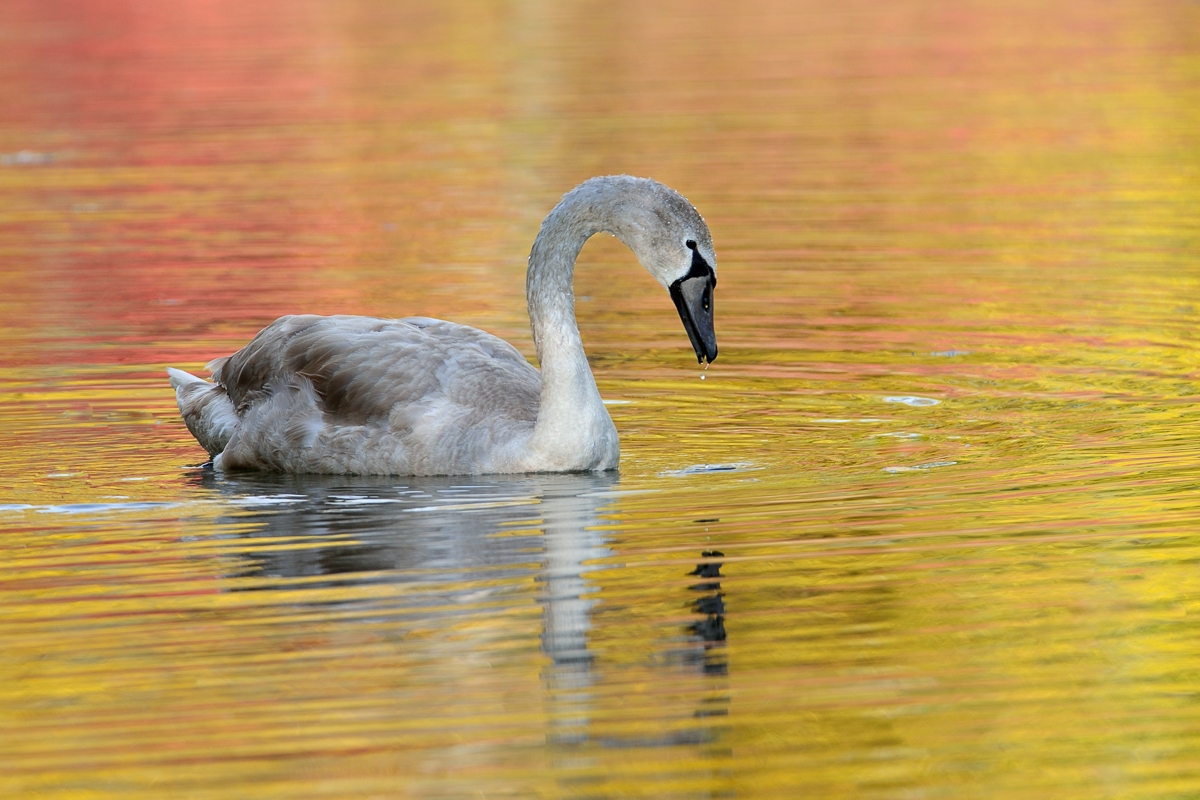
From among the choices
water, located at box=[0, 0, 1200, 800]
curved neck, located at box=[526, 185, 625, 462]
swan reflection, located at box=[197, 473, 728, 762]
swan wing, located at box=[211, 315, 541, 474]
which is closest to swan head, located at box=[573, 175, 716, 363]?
curved neck, located at box=[526, 185, 625, 462]

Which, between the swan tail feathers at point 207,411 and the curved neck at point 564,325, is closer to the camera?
the curved neck at point 564,325

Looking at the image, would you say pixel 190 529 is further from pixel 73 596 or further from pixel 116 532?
pixel 73 596

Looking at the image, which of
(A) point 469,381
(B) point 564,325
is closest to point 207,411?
(A) point 469,381

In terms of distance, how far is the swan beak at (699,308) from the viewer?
1035 centimetres

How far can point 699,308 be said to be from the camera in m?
10.4

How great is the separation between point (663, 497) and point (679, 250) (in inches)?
50.8

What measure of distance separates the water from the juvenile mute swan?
0.22 meters

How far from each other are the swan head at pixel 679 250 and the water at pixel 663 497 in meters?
0.84

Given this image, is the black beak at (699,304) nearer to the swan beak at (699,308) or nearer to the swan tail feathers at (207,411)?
the swan beak at (699,308)

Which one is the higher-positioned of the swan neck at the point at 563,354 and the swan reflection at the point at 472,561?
the swan neck at the point at 563,354

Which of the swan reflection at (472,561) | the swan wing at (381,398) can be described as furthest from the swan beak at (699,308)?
the swan wing at (381,398)

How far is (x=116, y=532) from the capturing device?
964cm

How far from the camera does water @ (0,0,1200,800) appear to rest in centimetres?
650

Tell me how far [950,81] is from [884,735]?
27636 millimetres
